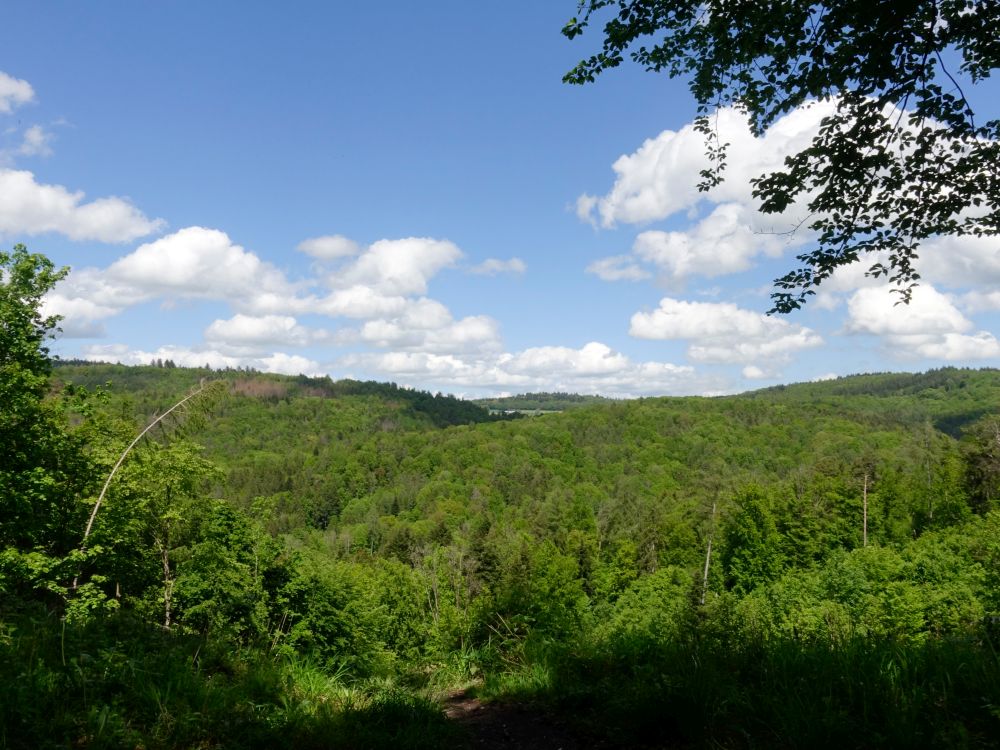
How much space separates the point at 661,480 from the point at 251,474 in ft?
289

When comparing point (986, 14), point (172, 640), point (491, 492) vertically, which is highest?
point (986, 14)

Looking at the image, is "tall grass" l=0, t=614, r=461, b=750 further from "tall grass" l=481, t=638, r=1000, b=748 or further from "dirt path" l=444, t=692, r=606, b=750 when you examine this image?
"tall grass" l=481, t=638, r=1000, b=748

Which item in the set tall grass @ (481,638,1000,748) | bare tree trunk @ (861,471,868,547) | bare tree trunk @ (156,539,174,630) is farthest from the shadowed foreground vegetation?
bare tree trunk @ (861,471,868,547)

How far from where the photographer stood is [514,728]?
4.65 meters

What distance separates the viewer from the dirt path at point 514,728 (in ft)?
13.9

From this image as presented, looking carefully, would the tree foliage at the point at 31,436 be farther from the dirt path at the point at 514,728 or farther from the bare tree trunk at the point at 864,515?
the bare tree trunk at the point at 864,515

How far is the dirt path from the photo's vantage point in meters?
4.25

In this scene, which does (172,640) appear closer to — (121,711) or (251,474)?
(121,711)

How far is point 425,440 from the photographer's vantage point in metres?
156

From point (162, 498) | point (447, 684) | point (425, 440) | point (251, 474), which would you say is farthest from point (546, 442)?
point (447, 684)

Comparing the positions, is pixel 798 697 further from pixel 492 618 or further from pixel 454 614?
pixel 454 614

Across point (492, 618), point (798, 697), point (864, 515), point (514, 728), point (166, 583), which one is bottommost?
point (864, 515)

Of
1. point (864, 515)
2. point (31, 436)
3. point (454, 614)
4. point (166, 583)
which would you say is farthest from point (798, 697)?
point (864, 515)

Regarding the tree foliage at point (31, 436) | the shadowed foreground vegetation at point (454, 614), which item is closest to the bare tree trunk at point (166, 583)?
the shadowed foreground vegetation at point (454, 614)
